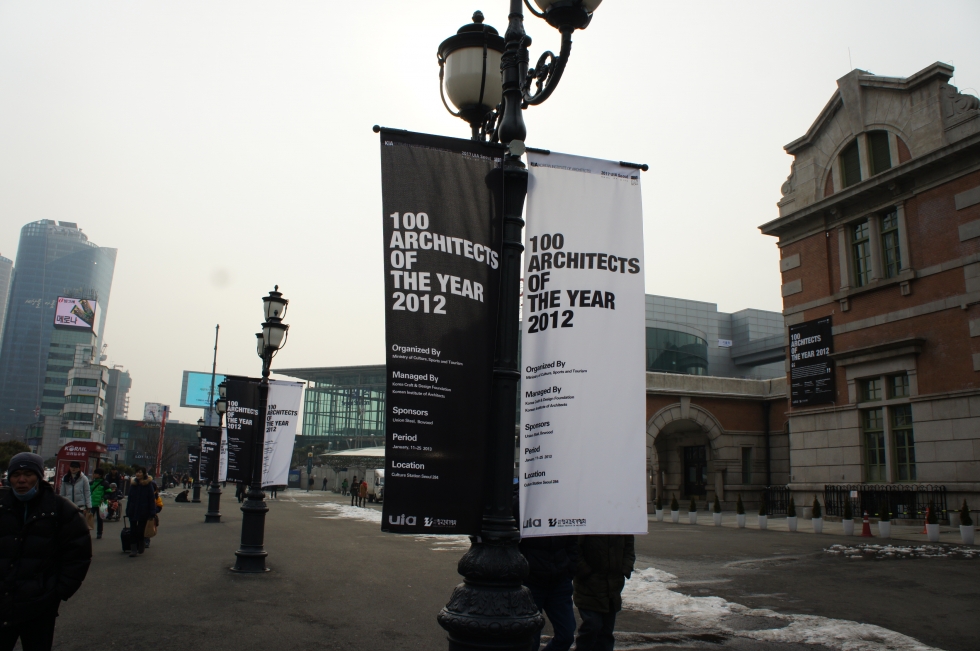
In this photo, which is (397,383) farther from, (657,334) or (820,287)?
(657,334)

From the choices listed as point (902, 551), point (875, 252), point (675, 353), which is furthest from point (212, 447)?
point (675, 353)

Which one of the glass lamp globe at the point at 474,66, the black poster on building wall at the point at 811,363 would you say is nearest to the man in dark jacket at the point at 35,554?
the glass lamp globe at the point at 474,66

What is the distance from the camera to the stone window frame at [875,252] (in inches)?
906

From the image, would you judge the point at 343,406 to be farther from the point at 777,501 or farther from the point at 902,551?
the point at 902,551

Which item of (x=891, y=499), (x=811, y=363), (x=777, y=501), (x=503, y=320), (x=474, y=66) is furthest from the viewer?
(x=777, y=501)

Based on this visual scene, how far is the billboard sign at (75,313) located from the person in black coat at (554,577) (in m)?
139

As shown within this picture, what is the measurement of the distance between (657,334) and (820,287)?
3361 cm

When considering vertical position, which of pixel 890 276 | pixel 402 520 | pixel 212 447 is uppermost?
pixel 890 276

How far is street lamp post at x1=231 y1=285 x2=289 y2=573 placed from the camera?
12367 mm

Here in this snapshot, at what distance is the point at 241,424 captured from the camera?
1614cm

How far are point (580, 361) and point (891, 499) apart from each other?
22.6m

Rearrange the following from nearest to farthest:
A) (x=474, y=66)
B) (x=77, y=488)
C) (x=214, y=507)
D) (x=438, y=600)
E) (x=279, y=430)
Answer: (x=474, y=66), (x=438, y=600), (x=77, y=488), (x=279, y=430), (x=214, y=507)

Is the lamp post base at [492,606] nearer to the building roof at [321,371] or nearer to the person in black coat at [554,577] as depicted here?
the person in black coat at [554,577]

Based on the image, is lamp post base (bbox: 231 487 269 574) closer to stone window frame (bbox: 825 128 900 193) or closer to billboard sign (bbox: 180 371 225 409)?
stone window frame (bbox: 825 128 900 193)
